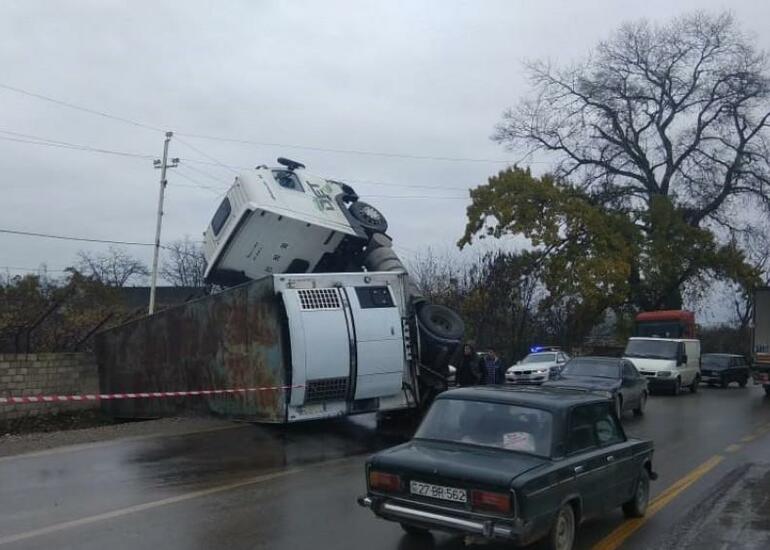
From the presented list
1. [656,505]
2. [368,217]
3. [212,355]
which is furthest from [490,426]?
[368,217]

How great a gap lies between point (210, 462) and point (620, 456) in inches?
224

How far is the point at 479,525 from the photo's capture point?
599cm

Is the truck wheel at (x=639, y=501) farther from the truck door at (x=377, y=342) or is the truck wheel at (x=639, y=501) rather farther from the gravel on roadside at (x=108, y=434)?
the gravel on roadside at (x=108, y=434)

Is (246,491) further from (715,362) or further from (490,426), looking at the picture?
(715,362)

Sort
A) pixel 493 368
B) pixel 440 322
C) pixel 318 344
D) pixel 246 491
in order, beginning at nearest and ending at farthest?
pixel 246 491
pixel 318 344
pixel 440 322
pixel 493 368

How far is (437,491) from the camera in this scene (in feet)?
20.5

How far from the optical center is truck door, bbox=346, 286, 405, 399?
13.3m

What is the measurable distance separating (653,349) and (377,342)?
17.2 metres

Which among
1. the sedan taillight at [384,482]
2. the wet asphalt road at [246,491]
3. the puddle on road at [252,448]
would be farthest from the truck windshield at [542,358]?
the sedan taillight at [384,482]

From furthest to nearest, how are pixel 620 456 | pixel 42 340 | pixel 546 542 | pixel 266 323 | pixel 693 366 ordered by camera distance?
1. pixel 693 366
2. pixel 42 340
3. pixel 266 323
4. pixel 620 456
5. pixel 546 542

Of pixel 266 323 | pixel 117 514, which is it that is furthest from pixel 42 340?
pixel 117 514

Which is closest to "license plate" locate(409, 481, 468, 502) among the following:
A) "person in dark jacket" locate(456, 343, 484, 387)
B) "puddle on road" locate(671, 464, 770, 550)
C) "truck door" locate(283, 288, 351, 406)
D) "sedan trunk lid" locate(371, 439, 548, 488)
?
"sedan trunk lid" locate(371, 439, 548, 488)

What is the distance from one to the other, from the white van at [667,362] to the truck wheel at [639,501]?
61.8 ft

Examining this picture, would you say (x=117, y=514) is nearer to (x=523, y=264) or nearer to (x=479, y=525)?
(x=479, y=525)
